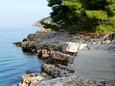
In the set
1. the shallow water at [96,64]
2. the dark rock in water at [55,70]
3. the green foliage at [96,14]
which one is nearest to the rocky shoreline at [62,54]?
the dark rock in water at [55,70]

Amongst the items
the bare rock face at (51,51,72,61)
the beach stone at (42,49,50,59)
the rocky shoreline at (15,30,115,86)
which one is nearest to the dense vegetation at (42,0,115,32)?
the rocky shoreline at (15,30,115,86)

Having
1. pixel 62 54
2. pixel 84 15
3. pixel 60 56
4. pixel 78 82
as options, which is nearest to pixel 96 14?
pixel 84 15

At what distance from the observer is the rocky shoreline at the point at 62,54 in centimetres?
1493

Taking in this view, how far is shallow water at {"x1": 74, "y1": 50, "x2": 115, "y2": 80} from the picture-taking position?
15116mm

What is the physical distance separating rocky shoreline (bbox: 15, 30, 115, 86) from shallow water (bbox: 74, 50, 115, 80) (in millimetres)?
480

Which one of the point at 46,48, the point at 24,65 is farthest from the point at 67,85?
the point at 46,48

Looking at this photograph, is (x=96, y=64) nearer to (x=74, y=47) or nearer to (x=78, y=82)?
(x=78, y=82)

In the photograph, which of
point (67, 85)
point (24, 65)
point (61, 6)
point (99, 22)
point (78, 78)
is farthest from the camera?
point (61, 6)

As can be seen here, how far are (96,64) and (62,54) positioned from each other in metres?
9.66

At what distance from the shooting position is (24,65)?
1175 inches

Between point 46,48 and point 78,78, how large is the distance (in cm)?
1861

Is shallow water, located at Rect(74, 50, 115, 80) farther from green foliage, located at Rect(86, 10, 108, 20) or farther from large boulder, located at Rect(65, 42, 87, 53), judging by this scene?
green foliage, located at Rect(86, 10, 108, 20)

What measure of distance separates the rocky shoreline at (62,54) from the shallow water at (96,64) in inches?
18.9

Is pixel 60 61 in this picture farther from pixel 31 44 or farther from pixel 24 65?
pixel 31 44
